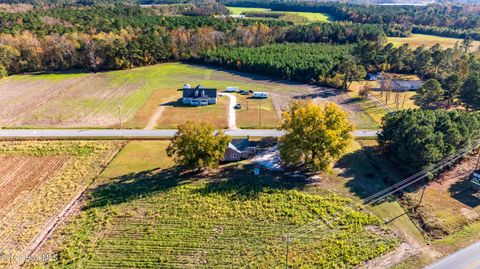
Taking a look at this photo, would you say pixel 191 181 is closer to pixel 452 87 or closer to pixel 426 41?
pixel 452 87

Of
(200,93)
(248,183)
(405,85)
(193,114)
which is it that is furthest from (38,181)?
(405,85)

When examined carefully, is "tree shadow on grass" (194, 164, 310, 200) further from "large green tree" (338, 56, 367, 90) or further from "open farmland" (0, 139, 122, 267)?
"large green tree" (338, 56, 367, 90)

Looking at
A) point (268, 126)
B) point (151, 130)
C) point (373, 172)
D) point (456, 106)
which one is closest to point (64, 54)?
point (151, 130)

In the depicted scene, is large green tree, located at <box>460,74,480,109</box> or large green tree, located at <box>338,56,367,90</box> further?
large green tree, located at <box>338,56,367,90</box>

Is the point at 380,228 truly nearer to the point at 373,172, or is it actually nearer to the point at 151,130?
the point at 373,172

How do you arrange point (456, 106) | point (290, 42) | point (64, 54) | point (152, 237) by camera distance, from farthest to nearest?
1. point (290, 42)
2. point (64, 54)
3. point (456, 106)
4. point (152, 237)

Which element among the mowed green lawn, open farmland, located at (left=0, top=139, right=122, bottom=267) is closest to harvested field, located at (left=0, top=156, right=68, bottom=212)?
open farmland, located at (left=0, top=139, right=122, bottom=267)
